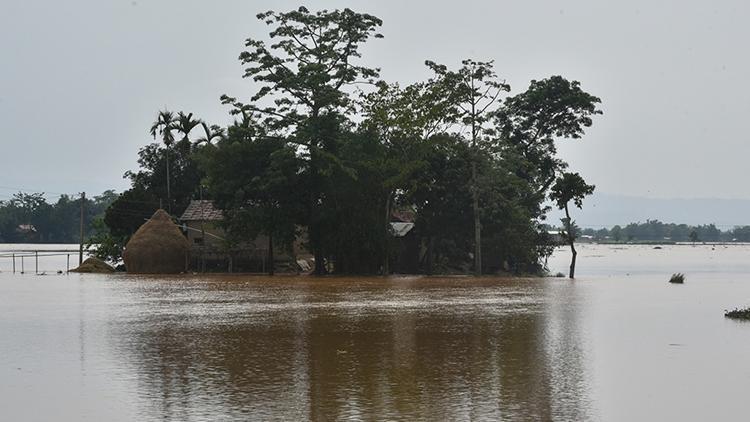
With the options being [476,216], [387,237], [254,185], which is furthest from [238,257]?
[476,216]

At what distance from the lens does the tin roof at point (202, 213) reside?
64000 mm

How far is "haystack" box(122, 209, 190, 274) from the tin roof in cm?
658

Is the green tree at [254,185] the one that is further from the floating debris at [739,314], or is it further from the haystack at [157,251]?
the floating debris at [739,314]

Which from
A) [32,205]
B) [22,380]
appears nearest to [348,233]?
[22,380]

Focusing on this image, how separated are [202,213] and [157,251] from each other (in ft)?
29.5

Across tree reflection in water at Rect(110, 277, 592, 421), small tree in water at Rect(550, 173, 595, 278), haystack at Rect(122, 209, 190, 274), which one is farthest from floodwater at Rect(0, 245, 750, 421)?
haystack at Rect(122, 209, 190, 274)

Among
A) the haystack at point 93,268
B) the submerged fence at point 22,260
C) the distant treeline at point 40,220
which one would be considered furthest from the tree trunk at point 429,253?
the distant treeline at point 40,220

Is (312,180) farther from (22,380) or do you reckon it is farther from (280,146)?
(22,380)

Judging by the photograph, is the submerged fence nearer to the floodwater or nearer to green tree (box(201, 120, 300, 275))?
green tree (box(201, 120, 300, 275))

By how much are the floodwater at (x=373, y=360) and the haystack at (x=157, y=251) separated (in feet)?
85.7

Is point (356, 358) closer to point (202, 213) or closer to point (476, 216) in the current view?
point (476, 216)

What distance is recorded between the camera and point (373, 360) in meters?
15.4

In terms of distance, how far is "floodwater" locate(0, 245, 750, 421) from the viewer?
1109 centimetres

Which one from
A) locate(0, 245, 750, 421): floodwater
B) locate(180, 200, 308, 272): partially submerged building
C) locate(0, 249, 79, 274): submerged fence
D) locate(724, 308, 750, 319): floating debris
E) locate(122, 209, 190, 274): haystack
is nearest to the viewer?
locate(0, 245, 750, 421): floodwater
